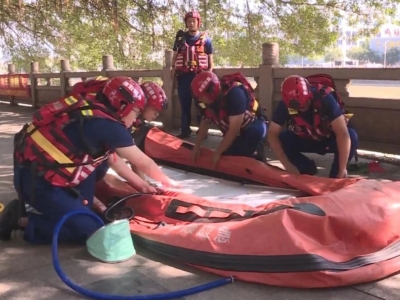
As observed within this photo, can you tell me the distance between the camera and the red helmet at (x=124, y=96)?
3189 mm

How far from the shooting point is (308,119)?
436cm

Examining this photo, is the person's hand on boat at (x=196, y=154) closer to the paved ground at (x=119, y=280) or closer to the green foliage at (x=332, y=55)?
the paved ground at (x=119, y=280)

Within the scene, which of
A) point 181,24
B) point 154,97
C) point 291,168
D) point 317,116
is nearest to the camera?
point 154,97

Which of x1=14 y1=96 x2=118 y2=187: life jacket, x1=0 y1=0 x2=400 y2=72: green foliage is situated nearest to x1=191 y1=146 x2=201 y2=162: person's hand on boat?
x1=14 y1=96 x2=118 y2=187: life jacket

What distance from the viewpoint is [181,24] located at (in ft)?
42.0

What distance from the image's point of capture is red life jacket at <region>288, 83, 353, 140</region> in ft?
13.6

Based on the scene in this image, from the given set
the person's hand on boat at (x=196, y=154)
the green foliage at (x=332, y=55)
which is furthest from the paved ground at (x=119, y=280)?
the green foliage at (x=332, y=55)

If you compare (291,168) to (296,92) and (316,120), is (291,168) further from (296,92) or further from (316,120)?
(296,92)

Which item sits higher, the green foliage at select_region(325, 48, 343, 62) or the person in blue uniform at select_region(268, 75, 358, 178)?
the green foliage at select_region(325, 48, 343, 62)

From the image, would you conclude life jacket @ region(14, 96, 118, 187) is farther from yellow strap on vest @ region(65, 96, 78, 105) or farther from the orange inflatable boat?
the orange inflatable boat

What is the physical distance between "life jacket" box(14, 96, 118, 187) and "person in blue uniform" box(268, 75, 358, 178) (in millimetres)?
1616

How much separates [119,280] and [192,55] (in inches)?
193

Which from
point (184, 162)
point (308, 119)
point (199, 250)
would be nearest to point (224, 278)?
point (199, 250)

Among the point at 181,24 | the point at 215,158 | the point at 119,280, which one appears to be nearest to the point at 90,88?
the point at 119,280
